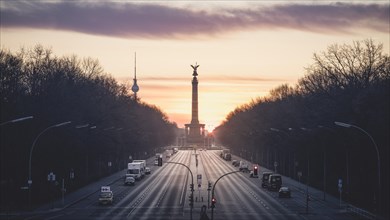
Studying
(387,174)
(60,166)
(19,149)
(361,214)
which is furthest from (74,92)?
(361,214)

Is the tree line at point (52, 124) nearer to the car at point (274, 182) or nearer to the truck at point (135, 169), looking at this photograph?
the truck at point (135, 169)

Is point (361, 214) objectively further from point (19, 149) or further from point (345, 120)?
→ point (19, 149)

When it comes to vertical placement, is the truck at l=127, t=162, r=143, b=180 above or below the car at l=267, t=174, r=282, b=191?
above

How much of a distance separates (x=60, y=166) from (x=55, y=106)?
9.36 meters

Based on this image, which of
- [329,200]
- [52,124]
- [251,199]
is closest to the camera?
[251,199]

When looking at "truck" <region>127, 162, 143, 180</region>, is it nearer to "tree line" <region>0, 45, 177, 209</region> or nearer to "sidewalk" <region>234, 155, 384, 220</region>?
"tree line" <region>0, 45, 177, 209</region>

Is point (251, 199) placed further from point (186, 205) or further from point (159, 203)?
point (159, 203)

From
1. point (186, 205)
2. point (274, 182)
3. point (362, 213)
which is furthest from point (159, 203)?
point (274, 182)

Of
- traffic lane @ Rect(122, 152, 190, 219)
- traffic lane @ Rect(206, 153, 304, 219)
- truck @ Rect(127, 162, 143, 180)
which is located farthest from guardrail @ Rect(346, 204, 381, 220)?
truck @ Rect(127, 162, 143, 180)

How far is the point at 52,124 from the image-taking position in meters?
90.0

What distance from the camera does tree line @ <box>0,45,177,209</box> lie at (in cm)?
7894

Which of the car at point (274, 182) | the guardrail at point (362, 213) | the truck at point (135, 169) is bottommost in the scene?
the guardrail at point (362, 213)

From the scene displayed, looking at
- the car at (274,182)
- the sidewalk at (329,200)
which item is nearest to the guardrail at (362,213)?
the sidewalk at (329,200)

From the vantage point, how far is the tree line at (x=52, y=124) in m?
78.9
